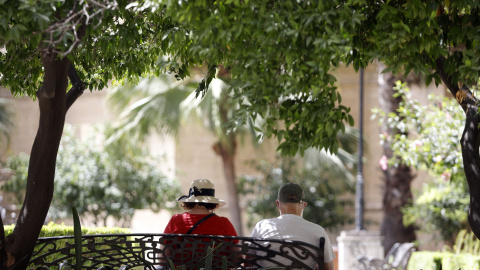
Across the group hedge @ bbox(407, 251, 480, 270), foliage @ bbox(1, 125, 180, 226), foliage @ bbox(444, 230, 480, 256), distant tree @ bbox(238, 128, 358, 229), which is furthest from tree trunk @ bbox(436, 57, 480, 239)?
foliage @ bbox(1, 125, 180, 226)

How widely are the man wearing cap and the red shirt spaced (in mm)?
258

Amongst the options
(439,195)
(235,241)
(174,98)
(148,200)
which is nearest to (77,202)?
(148,200)

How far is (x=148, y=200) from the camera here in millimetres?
19594

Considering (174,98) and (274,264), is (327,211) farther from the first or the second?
(274,264)

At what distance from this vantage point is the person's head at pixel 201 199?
595cm

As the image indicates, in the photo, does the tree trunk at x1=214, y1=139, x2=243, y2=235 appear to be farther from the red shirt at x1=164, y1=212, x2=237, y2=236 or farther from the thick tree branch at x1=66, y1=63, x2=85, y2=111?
the thick tree branch at x1=66, y1=63, x2=85, y2=111

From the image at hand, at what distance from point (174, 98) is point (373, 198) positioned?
9.21 meters

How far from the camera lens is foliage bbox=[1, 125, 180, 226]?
18.8 meters

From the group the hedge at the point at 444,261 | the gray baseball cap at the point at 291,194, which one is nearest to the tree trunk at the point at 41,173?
the gray baseball cap at the point at 291,194

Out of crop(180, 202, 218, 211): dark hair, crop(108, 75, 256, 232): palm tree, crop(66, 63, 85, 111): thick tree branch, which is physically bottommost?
crop(180, 202, 218, 211): dark hair

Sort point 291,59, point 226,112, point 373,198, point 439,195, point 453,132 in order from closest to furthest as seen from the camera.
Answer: point 291,59
point 453,132
point 439,195
point 226,112
point 373,198

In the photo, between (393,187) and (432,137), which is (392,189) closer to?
(393,187)

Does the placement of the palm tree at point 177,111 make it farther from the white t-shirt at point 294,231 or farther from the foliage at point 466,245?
the white t-shirt at point 294,231

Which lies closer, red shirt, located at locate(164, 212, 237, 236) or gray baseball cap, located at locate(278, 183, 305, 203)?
gray baseball cap, located at locate(278, 183, 305, 203)
